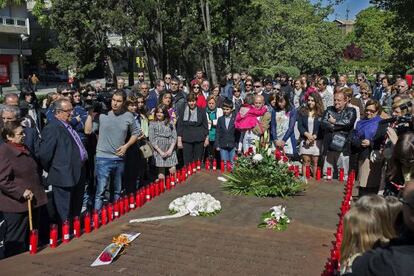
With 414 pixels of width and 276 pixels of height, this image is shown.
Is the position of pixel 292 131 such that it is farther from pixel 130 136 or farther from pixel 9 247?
pixel 9 247

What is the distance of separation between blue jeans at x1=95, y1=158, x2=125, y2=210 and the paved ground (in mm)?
851

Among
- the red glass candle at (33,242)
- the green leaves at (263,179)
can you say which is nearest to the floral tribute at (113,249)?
the red glass candle at (33,242)

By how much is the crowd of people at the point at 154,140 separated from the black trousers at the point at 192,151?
0.7 inches

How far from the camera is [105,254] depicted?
454 centimetres

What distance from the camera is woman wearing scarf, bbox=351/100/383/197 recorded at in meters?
7.10

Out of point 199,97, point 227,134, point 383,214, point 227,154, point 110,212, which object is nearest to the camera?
point 383,214

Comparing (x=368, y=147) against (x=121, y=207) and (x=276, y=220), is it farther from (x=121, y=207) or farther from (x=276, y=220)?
(x=121, y=207)

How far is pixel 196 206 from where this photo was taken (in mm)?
5934

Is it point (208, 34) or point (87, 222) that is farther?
point (208, 34)

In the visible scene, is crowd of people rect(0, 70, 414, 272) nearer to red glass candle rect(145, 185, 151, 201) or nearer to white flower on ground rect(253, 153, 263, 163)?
red glass candle rect(145, 185, 151, 201)

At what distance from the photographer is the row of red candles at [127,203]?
5.02 metres

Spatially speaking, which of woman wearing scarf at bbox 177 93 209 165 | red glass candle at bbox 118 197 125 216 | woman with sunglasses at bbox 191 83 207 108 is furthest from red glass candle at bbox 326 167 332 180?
red glass candle at bbox 118 197 125 216

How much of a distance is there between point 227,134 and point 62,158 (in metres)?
3.60

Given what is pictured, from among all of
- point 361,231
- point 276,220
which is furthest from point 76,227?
point 361,231
